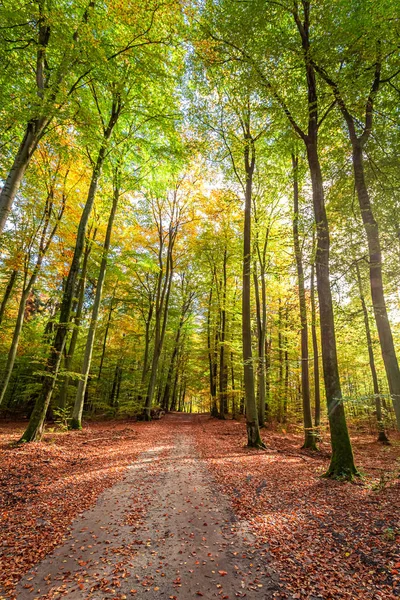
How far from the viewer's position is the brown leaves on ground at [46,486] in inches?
131

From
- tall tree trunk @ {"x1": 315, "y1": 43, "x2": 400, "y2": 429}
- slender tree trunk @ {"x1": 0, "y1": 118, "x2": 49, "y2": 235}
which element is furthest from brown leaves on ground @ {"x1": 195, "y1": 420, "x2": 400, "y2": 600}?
slender tree trunk @ {"x1": 0, "y1": 118, "x2": 49, "y2": 235}

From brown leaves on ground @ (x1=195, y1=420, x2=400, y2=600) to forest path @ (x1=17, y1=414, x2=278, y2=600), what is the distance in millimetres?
343

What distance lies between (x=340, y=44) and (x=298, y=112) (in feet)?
5.78

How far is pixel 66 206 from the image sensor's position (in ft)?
43.9

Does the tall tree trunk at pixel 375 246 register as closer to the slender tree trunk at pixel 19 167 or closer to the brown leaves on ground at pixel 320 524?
the brown leaves on ground at pixel 320 524

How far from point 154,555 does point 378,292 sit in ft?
24.5

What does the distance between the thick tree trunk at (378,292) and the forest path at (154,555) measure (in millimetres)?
4984

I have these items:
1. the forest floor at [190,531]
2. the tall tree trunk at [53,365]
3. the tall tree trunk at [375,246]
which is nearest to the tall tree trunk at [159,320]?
the tall tree trunk at [53,365]

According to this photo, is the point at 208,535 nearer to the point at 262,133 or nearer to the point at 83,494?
the point at 83,494

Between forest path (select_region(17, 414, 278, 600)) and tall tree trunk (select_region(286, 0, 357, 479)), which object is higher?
tall tree trunk (select_region(286, 0, 357, 479))

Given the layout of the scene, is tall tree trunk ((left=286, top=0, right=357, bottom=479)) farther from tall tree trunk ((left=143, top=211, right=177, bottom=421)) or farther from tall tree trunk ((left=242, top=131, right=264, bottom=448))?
tall tree trunk ((left=143, top=211, right=177, bottom=421))

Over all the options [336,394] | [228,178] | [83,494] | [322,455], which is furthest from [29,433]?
[228,178]

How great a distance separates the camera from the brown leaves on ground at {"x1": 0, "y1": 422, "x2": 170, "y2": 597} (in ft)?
10.9

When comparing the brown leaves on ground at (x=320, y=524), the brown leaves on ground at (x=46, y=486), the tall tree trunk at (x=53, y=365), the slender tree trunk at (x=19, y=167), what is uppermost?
the slender tree trunk at (x=19, y=167)
